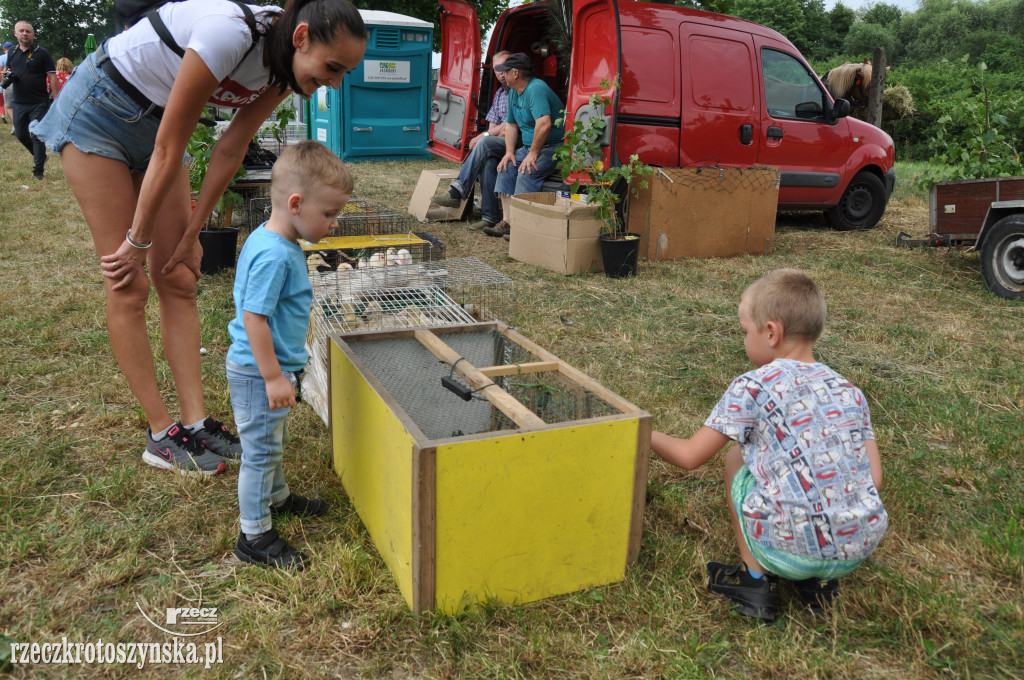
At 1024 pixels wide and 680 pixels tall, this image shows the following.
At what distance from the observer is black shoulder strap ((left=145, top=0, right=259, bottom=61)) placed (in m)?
2.12

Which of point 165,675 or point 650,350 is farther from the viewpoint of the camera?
point 650,350

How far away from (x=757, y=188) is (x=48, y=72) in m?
9.31

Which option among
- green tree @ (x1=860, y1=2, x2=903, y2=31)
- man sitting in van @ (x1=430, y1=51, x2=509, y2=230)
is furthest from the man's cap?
green tree @ (x1=860, y1=2, x2=903, y2=31)

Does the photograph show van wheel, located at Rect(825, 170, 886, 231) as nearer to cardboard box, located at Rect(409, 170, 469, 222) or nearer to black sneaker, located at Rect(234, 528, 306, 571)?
cardboard box, located at Rect(409, 170, 469, 222)

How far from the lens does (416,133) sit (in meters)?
14.1

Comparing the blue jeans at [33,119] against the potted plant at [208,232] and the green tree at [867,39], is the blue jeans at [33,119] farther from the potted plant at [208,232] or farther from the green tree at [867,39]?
the green tree at [867,39]

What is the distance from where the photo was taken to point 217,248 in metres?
5.35

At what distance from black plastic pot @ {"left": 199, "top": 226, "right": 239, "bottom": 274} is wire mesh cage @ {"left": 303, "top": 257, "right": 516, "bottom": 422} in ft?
6.10

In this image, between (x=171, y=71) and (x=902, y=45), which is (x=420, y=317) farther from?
(x=902, y=45)

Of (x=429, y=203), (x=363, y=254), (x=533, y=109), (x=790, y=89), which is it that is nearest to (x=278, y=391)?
(x=363, y=254)

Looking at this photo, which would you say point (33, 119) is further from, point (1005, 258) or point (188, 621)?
point (1005, 258)

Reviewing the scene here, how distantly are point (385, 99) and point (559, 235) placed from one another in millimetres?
9056

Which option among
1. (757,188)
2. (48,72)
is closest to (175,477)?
(757,188)

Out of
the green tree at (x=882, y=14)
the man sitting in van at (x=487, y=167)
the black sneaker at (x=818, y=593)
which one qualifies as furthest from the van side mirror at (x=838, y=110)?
the green tree at (x=882, y=14)
